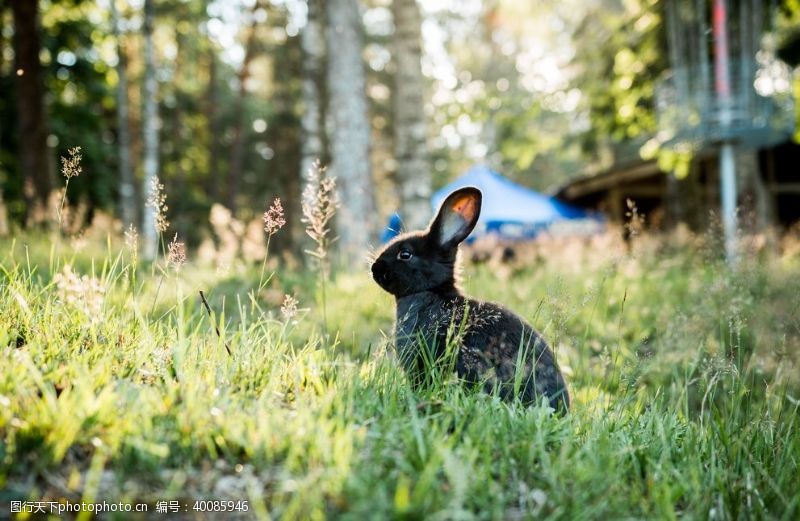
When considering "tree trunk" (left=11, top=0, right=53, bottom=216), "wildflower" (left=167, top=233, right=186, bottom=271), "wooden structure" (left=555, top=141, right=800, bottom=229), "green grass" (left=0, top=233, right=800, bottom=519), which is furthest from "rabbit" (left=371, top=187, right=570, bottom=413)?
"wooden structure" (left=555, top=141, right=800, bottom=229)

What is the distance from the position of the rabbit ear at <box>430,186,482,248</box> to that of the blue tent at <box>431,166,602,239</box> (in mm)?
13593

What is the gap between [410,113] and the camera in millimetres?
11031

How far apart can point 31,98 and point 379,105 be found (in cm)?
1558

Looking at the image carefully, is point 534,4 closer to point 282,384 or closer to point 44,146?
point 44,146

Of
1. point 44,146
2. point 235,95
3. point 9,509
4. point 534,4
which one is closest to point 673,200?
point 534,4

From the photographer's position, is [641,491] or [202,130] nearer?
[641,491]

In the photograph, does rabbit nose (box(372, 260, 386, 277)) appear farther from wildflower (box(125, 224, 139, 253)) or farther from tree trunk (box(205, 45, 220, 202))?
tree trunk (box(205, 45, 220, 202))

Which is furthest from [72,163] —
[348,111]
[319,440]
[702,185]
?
[702,185]

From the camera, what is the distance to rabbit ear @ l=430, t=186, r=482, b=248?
12.3 feet

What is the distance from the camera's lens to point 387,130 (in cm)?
2788

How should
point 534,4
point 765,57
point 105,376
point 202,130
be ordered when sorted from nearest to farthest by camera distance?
point 105,376
point 765,57
point 534,4
point 202,130

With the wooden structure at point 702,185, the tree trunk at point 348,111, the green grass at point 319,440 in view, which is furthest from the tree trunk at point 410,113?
the green grass at point 319,440

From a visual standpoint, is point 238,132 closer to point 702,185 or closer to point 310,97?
point 310,97

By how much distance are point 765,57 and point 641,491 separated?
1072 centimetres
